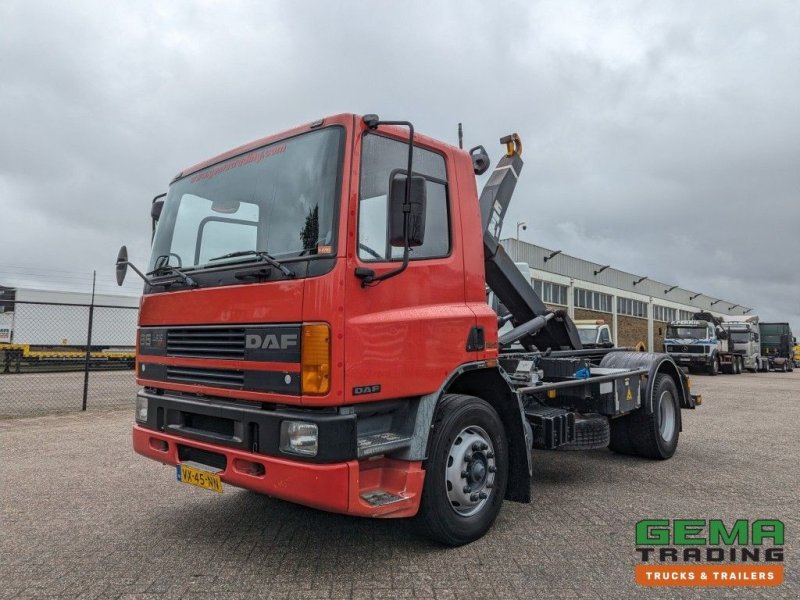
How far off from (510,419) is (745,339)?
31.5m

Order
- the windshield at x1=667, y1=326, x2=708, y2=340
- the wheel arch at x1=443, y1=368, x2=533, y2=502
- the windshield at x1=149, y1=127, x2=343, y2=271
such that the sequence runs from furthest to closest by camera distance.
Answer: the windshield at x1=667, y1=326, x2=708, y2=340 < the wheel arch at x1=443, y1=368, x2=533, y2=502 < the windshield at x1=149, y1=127, x2=343, y2=271

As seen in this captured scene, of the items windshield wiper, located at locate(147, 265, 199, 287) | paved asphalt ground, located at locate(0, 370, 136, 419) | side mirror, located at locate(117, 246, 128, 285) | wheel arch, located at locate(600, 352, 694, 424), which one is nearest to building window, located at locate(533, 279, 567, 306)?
paved asphalt ground, located at locate(0, 370, 136, 419)

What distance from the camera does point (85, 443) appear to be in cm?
754

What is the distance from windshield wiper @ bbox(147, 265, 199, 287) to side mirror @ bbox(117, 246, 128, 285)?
0.90ft

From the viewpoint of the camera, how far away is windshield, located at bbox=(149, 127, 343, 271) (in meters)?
3.41

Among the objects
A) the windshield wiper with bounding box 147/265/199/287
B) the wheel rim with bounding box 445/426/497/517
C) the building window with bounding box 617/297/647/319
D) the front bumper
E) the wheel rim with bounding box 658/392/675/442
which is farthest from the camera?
the building window with bounding box 617/297/647/319

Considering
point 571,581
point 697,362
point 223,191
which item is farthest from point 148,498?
point 697,362

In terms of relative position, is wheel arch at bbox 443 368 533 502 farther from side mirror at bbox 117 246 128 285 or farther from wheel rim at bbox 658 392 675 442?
wheel rim at bbox 658 392 675 442

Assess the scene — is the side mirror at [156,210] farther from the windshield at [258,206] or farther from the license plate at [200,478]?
the license plate at [200,478]

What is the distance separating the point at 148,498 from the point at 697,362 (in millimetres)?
26592

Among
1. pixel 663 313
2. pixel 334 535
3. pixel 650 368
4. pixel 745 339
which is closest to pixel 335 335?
pixel 334 535

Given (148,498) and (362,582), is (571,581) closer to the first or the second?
(362,582)

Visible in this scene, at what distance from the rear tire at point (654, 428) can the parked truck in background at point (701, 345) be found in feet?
68.8

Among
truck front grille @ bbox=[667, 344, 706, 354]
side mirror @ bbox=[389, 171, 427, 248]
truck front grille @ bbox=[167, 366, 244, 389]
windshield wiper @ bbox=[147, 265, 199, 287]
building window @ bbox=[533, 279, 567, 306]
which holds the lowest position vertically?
truck front grille @ bbox=[167, 366, 244, 389]
